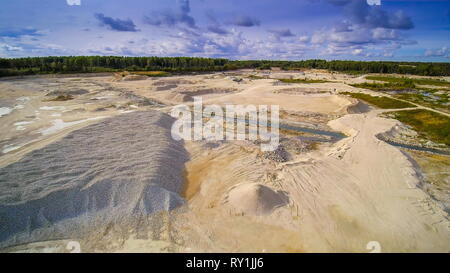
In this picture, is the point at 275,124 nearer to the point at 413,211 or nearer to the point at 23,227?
the point at 413,211

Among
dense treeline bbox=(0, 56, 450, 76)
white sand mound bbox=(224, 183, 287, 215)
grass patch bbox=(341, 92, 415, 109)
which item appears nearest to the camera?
white sand mound bbox=(224, 183, 287, 215)

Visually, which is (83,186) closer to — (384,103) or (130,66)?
(384,103)

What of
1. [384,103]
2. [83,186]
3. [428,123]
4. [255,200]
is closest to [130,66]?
[384,103]

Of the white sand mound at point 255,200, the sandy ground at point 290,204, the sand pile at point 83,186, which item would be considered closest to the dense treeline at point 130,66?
the sandy ground at point 290,204

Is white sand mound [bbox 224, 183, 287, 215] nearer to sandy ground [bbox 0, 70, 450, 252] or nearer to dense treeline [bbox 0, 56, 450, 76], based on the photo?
sandy ground [bbox 0, 70, 450, 252]

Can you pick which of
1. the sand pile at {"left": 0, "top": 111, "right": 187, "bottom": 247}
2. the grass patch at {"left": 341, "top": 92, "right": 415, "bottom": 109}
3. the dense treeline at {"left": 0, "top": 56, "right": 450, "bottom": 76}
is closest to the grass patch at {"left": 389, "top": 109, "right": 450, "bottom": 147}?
the grass patch at {"left": 341, "top": 92, "right": 415, "bottom": 109}
